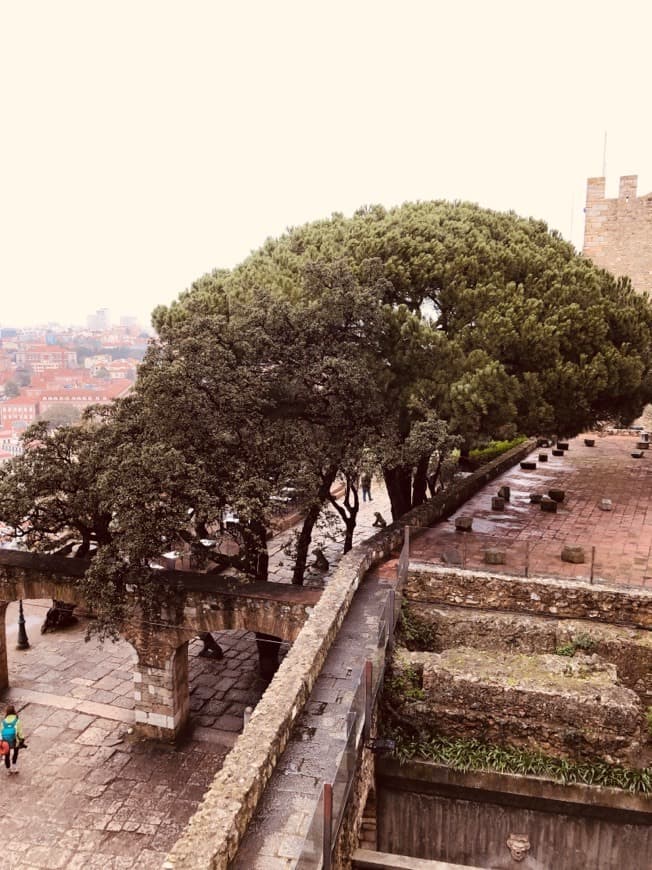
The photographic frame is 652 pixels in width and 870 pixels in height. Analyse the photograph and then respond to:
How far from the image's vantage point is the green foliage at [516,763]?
815cm

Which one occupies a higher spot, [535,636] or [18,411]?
[535,636]

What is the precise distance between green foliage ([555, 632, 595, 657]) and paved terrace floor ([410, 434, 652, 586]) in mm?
1777

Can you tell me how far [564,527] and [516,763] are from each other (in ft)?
25.7

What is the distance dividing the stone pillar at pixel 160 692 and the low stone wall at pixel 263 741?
153 inches

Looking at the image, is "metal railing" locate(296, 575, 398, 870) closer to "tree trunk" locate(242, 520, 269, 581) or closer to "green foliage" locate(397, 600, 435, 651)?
"green foliage" locate(397, 600, 435, 651)

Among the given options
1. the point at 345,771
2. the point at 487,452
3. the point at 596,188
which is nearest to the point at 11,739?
the point at 345,771

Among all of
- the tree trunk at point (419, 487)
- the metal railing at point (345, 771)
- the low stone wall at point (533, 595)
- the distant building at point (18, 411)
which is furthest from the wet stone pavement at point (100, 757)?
the distant building at point (18, 411)

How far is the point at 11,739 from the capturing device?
38.3 feet

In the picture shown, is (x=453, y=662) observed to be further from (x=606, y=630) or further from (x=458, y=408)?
(x=458, y=408)

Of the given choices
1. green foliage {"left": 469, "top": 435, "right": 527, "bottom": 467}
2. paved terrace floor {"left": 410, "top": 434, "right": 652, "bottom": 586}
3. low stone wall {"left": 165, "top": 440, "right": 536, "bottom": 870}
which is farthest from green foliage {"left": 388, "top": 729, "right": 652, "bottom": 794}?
green foliage {"left": 469, "top": 435, "right": 527, "bottom": 467}

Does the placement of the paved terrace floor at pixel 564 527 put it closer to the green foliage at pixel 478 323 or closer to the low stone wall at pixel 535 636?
the low stone wall at pixel 535 636

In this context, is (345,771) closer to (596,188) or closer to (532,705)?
(532,705)

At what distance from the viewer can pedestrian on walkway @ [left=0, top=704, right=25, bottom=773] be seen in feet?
38.0

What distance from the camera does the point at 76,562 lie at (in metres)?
13.4
